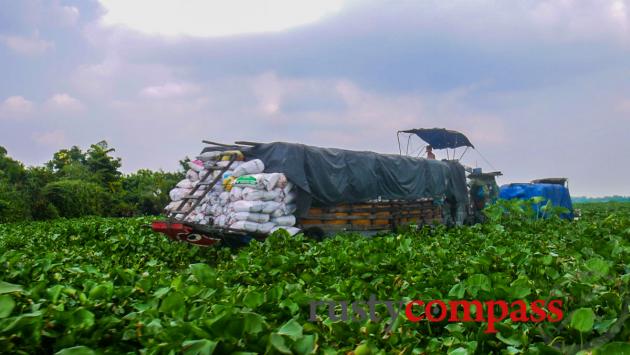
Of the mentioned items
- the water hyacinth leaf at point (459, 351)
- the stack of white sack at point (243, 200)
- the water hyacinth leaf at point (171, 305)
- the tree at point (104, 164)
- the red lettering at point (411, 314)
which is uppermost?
the tree at point (104, 164)

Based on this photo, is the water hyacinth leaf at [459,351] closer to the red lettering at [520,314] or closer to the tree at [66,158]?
the red lettering at [520,314]

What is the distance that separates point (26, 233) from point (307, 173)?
6550 mm

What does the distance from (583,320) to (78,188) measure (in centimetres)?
2088

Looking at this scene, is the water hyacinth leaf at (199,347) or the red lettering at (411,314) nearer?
the water hyacinth leaf at (199,347)

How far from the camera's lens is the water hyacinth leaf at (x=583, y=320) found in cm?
170

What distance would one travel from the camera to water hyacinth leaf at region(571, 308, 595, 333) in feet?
5.59

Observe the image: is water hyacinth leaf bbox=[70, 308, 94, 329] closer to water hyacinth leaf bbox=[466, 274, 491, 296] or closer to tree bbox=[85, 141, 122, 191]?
water hyacinth leaf bbox=[466, 274, 491, 296]

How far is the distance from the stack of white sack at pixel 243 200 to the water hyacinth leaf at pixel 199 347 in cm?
758

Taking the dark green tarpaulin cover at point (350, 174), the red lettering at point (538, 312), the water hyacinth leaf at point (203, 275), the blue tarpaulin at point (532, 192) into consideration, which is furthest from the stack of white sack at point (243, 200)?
the blue tarpaulin at point (532, 192)

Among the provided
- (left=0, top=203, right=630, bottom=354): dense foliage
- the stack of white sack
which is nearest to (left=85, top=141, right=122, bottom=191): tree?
the stack of white sack

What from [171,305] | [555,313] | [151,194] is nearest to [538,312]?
[555,313]

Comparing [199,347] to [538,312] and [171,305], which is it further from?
[538,312]

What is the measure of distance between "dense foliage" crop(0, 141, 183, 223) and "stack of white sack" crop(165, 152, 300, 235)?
1049cm

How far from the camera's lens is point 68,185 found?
1948 centimetres
